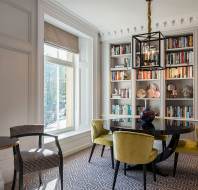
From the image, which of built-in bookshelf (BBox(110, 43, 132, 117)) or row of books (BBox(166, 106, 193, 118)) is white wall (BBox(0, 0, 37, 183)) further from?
row of books (BBox(166, 106, 193, 118))

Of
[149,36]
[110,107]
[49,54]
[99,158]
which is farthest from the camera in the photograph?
[110,107]

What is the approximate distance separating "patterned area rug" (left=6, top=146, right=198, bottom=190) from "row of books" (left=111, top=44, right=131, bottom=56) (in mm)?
2583

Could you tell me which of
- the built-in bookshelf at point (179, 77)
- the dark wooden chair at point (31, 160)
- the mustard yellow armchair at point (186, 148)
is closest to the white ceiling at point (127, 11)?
the built-in bookshelf at point (179, 77)

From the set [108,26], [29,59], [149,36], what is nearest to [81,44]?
[108,26]

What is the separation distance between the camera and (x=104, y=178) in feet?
10.2

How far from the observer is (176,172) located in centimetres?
336

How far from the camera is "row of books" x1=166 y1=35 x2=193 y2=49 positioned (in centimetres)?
465

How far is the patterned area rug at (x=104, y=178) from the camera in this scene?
2.81m

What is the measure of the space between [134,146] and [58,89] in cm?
260

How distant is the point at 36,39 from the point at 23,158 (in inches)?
75.9

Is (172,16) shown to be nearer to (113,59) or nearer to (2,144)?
(113,59)

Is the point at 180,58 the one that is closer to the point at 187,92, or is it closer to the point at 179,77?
the point at 179,77

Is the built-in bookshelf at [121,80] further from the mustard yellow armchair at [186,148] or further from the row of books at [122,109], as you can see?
the mustard yellow armchair at [186,148]

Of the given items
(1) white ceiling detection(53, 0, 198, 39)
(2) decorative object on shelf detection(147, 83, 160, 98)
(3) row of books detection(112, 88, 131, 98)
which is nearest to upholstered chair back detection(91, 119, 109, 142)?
(3) row of books detection(112, 88, 131, 98)
